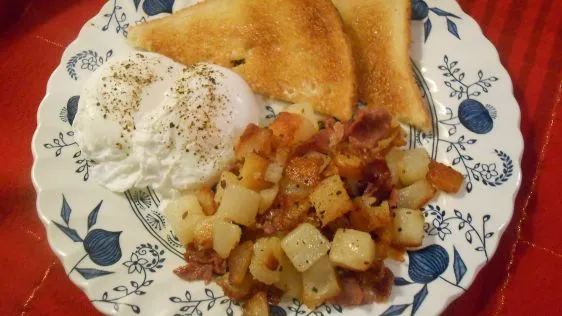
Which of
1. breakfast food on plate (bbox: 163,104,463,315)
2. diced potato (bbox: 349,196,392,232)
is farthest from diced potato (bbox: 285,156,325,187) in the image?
diced potato (bbox: 349,196,392,232)

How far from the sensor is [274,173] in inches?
88.3

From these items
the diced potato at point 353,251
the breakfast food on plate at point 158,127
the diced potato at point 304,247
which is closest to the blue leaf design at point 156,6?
the breakfast food on plate at point 158,127

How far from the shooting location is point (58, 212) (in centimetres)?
239

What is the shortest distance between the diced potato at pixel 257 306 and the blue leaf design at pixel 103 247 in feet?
2.17

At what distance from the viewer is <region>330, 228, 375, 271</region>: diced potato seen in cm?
201

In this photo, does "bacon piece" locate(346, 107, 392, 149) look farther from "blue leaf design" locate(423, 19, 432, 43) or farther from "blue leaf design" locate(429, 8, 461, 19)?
"blue leaf design" locate(429, 8, 461, 19)

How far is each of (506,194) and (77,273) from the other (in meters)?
1.97

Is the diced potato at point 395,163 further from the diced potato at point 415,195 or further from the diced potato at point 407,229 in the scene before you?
the diced potato at point 407,229

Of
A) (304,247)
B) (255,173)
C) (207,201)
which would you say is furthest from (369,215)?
(207,201)

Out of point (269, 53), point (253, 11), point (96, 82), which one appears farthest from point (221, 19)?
point (96, 82)

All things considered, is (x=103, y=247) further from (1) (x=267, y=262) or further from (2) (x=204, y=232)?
(1) (x=267, y=262)

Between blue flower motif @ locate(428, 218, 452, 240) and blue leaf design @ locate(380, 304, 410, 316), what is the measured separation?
367 mm

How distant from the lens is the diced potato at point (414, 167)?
2311 mm

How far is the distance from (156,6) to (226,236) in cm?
172
